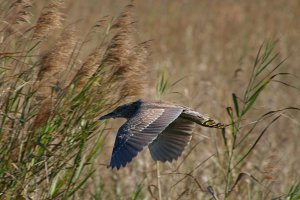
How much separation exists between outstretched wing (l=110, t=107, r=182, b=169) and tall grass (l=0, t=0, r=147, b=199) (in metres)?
0.16

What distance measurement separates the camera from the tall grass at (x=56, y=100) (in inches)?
164

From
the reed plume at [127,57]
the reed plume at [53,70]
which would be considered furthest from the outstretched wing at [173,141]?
the reed plume at [53,70]

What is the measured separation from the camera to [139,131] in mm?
4219

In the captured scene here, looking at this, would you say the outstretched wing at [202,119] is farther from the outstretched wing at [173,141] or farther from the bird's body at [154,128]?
the outstretched wing at [173,141]

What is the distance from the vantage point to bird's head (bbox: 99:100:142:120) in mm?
4447

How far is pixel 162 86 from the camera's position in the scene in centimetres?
462

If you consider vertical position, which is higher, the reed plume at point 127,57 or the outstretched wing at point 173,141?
the reed plume at point 127,57

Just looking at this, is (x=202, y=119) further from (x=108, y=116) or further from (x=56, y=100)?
(x=56, y=100)

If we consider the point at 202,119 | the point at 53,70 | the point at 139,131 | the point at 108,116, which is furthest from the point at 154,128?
the point at 53,70

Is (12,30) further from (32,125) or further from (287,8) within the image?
(287,8)

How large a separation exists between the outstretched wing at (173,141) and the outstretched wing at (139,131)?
30 centimetres

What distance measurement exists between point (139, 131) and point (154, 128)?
3.3 inches

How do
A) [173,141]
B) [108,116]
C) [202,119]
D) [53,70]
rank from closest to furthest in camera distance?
[53,70]
[108,116]
[202,119]
[173,141]

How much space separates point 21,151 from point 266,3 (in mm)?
7936
